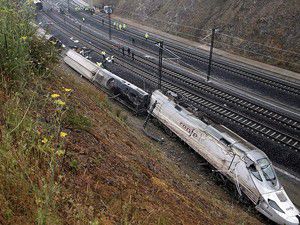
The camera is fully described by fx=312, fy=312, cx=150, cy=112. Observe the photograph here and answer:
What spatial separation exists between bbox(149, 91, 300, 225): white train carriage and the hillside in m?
19.0

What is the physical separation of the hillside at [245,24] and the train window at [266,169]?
20.0 metres

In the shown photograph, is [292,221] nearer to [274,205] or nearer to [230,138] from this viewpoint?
[274,205]

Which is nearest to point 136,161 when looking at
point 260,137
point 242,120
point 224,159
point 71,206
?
point 71,206

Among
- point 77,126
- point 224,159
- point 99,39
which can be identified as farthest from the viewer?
point 99,39

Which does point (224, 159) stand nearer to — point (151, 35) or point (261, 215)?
point (261, 215)

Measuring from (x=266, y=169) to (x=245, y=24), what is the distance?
28.0 metres

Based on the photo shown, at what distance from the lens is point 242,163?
15.9m

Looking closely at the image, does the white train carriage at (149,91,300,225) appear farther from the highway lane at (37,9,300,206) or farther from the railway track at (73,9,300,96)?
the railway track at (73,9,300,96)

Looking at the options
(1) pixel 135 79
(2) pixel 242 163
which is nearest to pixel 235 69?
(1) pixel 135 79

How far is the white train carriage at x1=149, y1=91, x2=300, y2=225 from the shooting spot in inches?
589

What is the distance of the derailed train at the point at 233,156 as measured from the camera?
1504 centimetres

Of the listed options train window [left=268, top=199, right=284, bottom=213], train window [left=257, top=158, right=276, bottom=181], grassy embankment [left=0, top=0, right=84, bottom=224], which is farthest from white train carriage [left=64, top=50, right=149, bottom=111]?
grassy embankment [left=0, top=0, right=84, bottom=224]

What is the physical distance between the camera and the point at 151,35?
48.5 m

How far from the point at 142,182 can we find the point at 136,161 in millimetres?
1460
